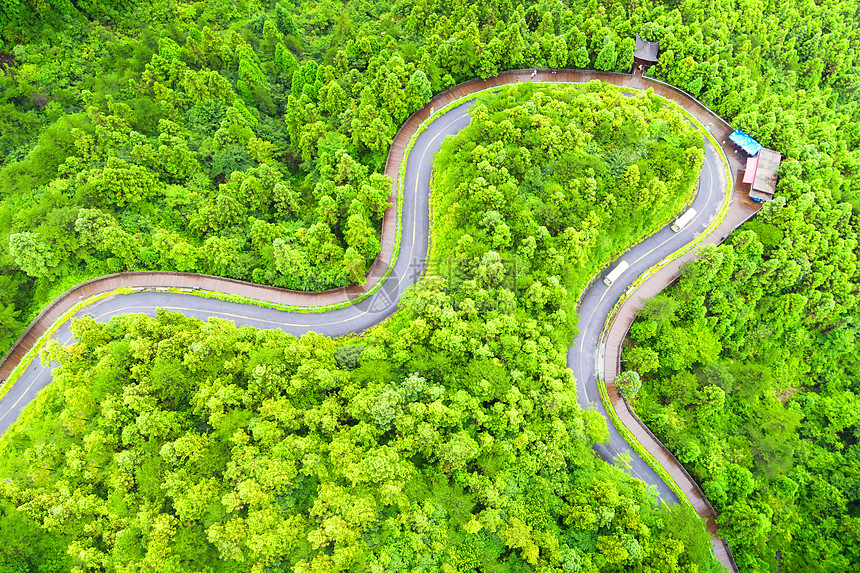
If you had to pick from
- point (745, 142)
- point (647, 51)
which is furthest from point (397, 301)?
point (647, 51)

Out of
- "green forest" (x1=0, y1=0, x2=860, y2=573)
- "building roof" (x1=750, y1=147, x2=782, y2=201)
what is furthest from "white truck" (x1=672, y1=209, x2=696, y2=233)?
"building roof" (x1=750, y1=147, x2=782, y2=201)

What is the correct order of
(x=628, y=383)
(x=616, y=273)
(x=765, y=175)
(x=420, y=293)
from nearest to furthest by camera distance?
(x=420, y=293) < (x=628, y=383) < (x=616, y=273) < (x=765, y=175)

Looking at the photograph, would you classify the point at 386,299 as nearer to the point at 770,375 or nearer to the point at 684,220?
the point at 684,220

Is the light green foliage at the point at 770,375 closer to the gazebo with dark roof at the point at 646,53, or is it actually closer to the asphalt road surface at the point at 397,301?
the asphalt road surface at the point at 397,301

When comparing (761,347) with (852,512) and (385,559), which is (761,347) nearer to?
(852,512)

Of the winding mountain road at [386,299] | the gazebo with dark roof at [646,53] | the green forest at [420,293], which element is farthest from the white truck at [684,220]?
the gazebo with dark roof at [646,53]
